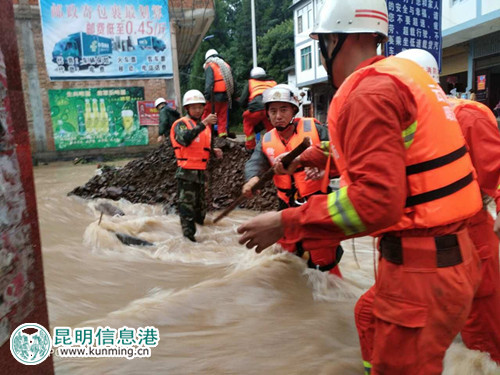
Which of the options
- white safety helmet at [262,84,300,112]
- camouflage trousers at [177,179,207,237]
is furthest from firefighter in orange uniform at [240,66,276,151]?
white safety helmet at [262,84,300,112]

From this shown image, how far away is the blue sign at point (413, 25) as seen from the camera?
6.41 meters

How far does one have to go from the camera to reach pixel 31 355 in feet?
6.42

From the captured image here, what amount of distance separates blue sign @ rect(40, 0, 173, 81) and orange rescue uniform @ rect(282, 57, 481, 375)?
51.5ft

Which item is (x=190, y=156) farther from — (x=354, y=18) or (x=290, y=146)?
(x=354, y=18)

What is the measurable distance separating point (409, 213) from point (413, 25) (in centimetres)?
599

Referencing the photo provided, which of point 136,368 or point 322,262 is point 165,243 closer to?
point 322,262

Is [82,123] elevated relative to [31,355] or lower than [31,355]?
elevated

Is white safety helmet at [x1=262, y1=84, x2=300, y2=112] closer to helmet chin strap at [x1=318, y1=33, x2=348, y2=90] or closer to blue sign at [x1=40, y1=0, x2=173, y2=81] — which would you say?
helmet chin strap at [x1=318, y1=33, x2=348, y2=90]

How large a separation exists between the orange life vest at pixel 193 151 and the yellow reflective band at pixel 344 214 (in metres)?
5.10

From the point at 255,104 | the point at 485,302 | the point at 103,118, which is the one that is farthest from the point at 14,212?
the point at 103,118

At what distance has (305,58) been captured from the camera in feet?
103

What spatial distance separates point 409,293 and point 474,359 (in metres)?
1.42

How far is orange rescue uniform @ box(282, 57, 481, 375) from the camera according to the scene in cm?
144

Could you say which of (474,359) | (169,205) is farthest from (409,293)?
(169,205)
